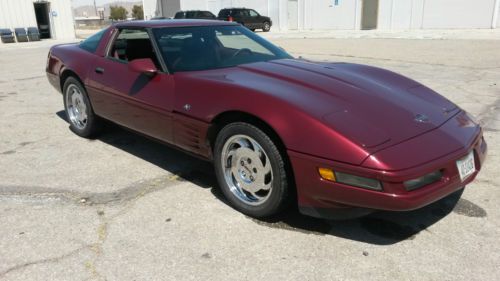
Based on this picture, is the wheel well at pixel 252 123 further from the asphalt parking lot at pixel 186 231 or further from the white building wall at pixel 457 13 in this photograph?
the white building wall at pixel 457 13

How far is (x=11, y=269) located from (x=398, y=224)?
8.05 ft

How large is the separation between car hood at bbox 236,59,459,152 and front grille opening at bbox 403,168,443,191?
0.26 m

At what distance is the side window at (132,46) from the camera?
4.08 m

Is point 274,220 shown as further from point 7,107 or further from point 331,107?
point 7,107

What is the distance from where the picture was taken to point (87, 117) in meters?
4.87

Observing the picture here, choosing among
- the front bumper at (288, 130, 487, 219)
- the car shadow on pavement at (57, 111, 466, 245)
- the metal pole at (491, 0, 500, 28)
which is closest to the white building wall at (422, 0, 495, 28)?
the metal pole at (491, 0, 500, 28)

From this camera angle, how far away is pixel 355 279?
96.7 inches

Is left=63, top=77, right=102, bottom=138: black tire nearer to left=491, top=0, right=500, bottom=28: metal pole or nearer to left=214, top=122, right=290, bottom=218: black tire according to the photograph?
left=214, top=122, right=290, bottom=218: black tire

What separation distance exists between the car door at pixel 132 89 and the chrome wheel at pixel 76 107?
43cm

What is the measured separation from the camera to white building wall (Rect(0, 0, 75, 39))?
25609 mm

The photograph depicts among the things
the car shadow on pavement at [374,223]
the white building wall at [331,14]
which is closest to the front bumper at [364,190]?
the car shadow on pavement at [374,223]

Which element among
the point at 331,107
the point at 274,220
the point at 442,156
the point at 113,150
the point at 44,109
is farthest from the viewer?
the point at 44,109

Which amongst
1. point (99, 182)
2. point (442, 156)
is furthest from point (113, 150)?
point (442, 156)

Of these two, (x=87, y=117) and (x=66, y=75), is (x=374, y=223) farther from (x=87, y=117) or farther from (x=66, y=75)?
(x=66, y=75)
